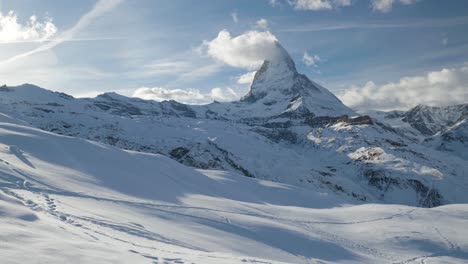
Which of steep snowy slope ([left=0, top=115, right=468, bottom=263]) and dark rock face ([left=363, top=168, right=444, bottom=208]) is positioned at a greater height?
steep snowy slope ([left=0, top=115, right=468, bottom=263])

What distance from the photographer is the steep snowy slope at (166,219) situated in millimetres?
16031

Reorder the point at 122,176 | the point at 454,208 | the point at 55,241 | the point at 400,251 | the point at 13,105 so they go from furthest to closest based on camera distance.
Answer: the point at 13,105, the point at 454,208, the point at 122,176, the point at 400,251, the point at 55,241

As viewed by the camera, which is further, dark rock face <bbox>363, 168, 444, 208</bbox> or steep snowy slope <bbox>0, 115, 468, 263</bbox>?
dark rock face <bbox>363, 168, 444, 208</bbox>

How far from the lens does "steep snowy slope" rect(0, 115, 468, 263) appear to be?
1603 cm

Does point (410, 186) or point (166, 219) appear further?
point (410, 186)

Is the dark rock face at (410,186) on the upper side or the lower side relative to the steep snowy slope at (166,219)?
lower

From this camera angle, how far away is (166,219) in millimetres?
28781

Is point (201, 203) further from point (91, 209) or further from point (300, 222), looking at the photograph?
point (91, 209)

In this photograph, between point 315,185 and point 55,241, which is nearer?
point 55,241

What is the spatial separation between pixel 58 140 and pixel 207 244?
37509 millimetres

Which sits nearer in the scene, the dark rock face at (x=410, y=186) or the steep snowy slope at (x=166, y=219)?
the steep snowy slope at (x=166, y=219)

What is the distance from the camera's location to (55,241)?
557 inches

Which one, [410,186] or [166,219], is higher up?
[166,219]

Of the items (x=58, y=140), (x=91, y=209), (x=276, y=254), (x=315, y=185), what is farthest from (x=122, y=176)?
(x=315, y=185)
